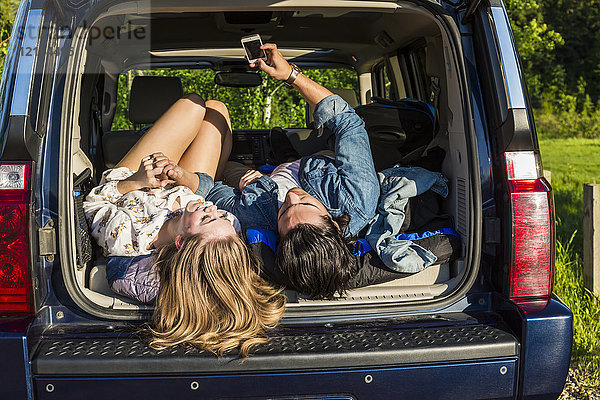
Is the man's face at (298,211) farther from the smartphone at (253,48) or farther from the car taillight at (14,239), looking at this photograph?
the car taillight at (14,239)

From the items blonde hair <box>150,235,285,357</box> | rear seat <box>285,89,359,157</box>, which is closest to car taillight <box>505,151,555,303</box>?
blonde hair <box>150,235,285,357</box>

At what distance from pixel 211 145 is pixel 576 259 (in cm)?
269

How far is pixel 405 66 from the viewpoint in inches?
159

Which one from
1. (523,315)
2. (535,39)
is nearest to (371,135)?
(523,315)

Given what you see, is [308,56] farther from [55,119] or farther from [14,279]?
[14,279]

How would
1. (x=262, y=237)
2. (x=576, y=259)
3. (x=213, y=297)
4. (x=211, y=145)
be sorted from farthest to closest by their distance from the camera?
(x=576, y=259) → (x=211, y=145) → (x=262, y=237) → (x=213, y=297)

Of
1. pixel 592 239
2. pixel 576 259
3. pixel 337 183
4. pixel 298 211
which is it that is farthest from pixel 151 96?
pixel 576 259

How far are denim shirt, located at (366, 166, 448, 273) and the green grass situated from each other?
4.35 feet

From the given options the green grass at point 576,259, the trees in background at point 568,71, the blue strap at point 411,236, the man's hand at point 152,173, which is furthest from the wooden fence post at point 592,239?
the trees in background at point 568,71

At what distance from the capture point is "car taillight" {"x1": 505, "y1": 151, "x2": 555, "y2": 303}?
7.02 ft

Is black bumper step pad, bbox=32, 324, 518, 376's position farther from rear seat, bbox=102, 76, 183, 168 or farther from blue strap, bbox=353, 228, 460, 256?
rear seat, bbox=102, 76, 183, 168

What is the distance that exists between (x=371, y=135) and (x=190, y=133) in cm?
98

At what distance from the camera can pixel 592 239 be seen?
3.91 metres

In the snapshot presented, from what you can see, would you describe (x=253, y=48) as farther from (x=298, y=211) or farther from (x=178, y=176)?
(x=298, y=211)
